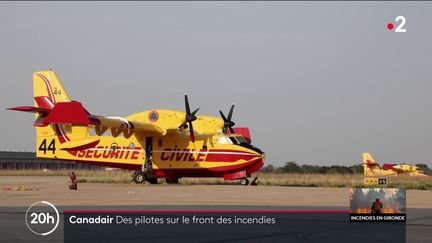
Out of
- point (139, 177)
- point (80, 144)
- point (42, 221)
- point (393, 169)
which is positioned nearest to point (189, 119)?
point (139, 177)

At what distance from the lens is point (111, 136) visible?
4556 centimetres

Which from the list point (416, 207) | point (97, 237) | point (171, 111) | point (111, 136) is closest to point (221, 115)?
point (171, 111)

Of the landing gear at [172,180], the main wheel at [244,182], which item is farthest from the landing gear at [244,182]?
the landing gear at [172,180]

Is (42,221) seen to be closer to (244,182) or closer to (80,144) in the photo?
(244,182)

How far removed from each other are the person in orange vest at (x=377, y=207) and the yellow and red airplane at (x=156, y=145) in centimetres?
2744

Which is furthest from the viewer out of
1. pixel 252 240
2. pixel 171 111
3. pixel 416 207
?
pixel 171 111

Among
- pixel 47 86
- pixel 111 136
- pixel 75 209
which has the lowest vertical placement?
pixel 75 209

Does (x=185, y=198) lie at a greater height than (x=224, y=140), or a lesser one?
lesser

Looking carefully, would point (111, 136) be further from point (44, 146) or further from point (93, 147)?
point (44, 146)

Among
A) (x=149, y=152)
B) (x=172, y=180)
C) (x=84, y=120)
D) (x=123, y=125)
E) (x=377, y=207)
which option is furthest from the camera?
(x=172, y=180)

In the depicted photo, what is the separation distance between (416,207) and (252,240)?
1234 cm

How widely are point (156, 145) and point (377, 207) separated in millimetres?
31092

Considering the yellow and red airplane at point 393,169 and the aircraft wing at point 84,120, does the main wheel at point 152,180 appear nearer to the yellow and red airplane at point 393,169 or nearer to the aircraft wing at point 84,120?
the aircraft wing at point 84,120

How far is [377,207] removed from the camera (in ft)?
50.3
